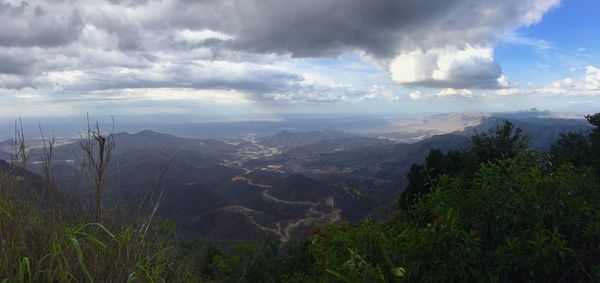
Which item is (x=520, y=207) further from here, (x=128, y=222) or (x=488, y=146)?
(x=488, y=146)

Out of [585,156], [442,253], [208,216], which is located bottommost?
[208,216]

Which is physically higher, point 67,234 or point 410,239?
point 67,234

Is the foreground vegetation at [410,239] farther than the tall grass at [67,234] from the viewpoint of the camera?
Yes

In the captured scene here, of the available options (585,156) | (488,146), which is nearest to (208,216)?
(488,146)

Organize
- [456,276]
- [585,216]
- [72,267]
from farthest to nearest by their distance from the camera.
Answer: [585,216] → [456,276] → [72,267]

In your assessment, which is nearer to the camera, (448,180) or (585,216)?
(585,216)

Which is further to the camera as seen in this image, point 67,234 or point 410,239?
point 410,239

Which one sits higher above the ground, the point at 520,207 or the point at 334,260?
the point at 520,207

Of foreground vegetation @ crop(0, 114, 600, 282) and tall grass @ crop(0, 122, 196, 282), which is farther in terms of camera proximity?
foreground vegetation @ crop(0, 114, 600, 282)
